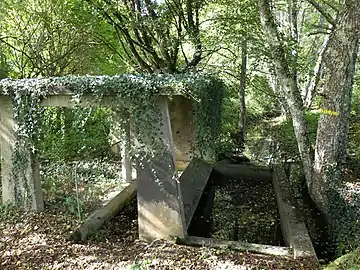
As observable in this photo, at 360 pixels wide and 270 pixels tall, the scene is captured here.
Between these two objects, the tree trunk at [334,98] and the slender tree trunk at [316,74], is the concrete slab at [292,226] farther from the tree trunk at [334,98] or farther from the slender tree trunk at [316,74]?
the slender tree trunk at [316,74]

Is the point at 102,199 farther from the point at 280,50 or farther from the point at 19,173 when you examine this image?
the point at 280,50

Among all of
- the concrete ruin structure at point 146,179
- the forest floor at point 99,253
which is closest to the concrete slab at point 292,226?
the forest floor at point 99,253

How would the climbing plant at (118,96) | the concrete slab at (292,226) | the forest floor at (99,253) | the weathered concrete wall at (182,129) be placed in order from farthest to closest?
the weathered concrete wall at (182,129), the climbing plant at (118,96), the concrete slab at (292,226), the forest floor at (99,253)

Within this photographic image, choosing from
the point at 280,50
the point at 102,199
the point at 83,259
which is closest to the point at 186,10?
the point at 280,50

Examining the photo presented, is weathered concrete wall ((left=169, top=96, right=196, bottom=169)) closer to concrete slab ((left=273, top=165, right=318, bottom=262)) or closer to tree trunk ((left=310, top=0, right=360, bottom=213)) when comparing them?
concrete slab ((left=273, top=165, right=318, bottom=262))

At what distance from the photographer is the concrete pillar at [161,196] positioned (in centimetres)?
421

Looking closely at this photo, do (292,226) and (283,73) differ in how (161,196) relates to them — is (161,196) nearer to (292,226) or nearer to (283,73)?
(292,226)

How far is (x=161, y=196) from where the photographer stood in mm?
4336

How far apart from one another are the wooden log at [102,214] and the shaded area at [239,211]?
133 cm

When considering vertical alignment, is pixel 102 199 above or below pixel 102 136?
below

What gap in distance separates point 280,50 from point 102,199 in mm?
3964

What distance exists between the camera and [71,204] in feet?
17.2

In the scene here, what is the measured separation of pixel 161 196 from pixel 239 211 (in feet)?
7.67

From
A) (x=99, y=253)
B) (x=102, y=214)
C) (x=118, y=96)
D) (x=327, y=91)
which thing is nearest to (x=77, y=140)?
(x=102, y=214)
